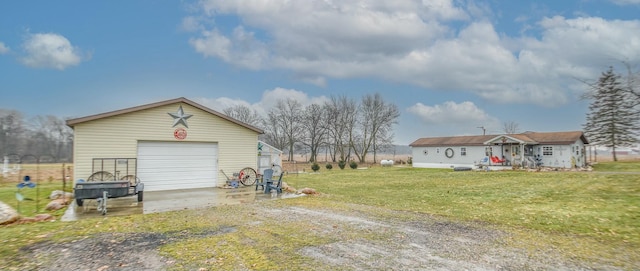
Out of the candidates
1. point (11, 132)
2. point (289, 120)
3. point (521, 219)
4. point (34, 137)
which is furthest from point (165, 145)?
point (289, 120)

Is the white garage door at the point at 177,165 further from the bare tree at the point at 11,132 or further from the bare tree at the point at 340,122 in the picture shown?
the bare tree at the point at 340,122

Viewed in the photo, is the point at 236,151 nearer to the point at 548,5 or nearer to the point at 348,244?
the point at 348,244

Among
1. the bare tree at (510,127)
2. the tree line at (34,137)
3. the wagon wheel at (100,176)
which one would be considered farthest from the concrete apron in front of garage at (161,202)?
the bare tree at (510,127)

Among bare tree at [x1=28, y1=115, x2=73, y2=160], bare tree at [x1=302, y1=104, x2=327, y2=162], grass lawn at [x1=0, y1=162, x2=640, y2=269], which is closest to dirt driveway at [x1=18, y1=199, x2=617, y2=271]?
grass lawn at [x1=0, y1=162, x2=640, y2=269]

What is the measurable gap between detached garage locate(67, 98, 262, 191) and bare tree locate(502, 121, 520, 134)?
6136 centimetres

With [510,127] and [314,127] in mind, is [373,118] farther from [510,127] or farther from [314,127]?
[510,127]

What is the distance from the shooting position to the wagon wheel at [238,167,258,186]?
1469 centimetres

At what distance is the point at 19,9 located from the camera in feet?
45.3

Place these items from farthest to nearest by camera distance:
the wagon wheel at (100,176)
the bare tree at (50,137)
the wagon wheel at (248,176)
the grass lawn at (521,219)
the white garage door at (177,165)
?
the bare tree at (50,137)
the wagon wheel at (248,176)
the white garage door at (177,165)
the wagon wheel at (100,176)
the grass lawn at (521,219)

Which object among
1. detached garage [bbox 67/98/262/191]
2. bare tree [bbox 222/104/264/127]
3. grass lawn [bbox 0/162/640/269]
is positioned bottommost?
grass lawn [bbox 0/162/640/269]

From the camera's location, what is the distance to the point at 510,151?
29688 millimetres

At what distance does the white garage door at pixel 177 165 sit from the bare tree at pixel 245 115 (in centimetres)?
4124

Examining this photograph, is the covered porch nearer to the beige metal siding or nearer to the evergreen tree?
the evergreen tree

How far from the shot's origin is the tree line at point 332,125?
46844mm
